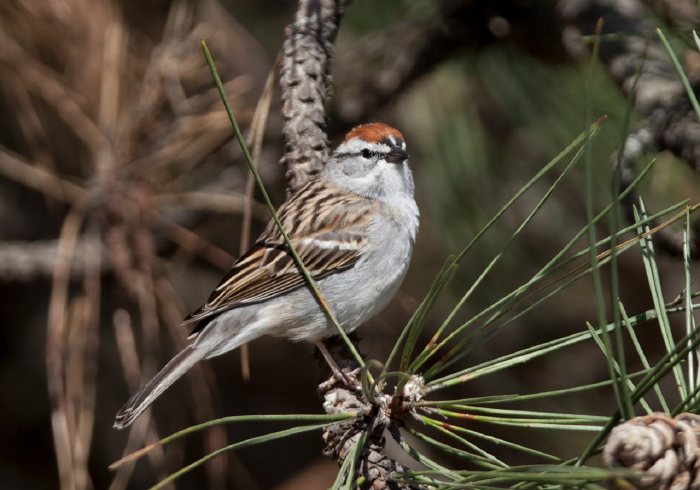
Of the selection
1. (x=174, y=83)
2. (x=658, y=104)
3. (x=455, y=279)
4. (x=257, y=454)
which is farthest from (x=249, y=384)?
(x=658, y=104)

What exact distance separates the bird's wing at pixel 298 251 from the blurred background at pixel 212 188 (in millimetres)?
167

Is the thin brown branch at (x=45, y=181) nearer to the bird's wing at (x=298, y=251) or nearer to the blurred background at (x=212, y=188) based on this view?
the blurred background at (x=212, y=188)

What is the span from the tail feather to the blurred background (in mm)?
138

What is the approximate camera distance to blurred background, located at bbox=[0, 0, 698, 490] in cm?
178

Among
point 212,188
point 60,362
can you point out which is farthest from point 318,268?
point 60,362

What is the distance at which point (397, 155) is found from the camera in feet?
6.26

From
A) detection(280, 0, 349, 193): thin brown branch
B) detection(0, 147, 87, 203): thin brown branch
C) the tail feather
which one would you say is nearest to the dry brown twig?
detection(0, 147, 87, 203): thin brown branch

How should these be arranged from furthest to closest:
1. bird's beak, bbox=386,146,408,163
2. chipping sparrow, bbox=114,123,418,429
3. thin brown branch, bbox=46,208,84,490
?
bird's beak, bbox=386,146,408,163 → chipping sparrow, bbox=114,123,418,429 → thin brown branch, bbox=46,208,84,490

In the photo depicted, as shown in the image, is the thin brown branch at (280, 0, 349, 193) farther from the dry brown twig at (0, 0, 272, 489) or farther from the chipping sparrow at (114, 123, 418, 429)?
the dry brown twig at (0, 0, 272, 489)

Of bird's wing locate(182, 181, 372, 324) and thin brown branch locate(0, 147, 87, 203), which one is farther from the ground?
thin brown branch locate(0, 147, 87, 203)

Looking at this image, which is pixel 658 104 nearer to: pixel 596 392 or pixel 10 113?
pixel 596 392

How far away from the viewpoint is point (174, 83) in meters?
1.82

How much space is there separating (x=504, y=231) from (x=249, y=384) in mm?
1296

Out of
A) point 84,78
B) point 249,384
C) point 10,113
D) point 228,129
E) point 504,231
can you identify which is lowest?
point 249,384
